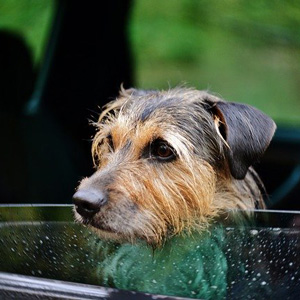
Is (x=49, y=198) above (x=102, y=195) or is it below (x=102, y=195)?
below

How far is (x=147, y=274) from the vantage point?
204cm

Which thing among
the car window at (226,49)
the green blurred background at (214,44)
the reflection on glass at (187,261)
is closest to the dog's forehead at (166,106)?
the reflection on glass at (187,261)

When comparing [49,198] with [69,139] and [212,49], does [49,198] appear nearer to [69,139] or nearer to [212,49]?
[69,139]

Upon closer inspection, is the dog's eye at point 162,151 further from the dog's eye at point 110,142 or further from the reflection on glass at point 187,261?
the reflection on glass at point 187,261

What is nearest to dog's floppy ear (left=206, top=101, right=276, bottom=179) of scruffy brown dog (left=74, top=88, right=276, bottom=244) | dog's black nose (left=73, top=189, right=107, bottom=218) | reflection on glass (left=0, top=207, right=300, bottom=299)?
scruffy brown dog (left=74, top=88, right=276, bottom=244)

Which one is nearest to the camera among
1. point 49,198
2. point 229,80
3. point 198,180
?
point 198,180

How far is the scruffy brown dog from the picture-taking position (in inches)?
109

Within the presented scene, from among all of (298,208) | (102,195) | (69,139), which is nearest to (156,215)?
(102,195)

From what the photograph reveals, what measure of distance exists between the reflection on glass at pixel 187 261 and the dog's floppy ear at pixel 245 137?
2.89 ft

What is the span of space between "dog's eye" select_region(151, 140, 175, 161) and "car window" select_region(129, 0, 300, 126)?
2161 mm

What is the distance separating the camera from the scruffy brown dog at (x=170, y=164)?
2.76 meters

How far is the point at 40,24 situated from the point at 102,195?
118 inches

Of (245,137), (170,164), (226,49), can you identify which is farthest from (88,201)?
(226,49)

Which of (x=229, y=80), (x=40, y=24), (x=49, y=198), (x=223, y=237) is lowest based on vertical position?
(x=49, y=198)
